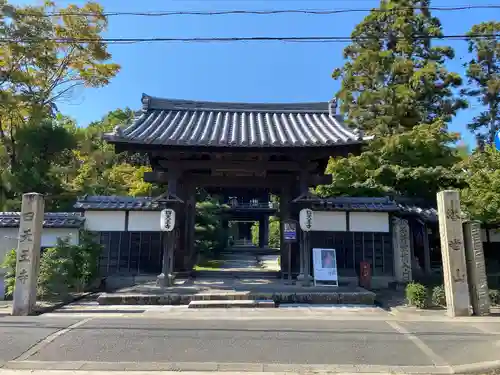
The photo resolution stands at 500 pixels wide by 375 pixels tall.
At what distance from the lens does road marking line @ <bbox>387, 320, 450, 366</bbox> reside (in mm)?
5809

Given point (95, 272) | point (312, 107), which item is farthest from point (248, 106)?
point (95, 272)

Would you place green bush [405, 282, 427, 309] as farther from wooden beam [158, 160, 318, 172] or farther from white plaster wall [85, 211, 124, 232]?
white plaster wall [85, 211, 124, 232]

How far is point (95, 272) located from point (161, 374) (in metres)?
8.35

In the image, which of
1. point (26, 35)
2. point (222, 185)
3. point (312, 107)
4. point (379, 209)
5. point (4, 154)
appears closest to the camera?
point (379, 209)

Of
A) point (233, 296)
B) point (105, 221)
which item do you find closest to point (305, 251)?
point (233, 296)

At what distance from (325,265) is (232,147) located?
4886mm

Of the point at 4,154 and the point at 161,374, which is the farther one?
the point at 4,154

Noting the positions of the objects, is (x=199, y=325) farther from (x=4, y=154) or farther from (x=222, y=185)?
(x=4, y=154)

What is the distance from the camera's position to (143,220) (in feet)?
42.4

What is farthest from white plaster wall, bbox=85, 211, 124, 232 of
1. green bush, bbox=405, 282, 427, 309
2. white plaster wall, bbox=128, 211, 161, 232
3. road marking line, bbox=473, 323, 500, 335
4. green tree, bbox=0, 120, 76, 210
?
road marking line, bbox=473, 323, 500, 335

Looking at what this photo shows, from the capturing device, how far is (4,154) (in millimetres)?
20016

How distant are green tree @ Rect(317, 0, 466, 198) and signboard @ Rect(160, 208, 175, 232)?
791 centimetres

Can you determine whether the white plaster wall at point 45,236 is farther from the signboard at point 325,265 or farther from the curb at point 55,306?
the signboard at point 325,265

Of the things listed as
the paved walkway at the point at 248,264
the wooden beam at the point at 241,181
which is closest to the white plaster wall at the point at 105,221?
the wooden beam at the point at 241,181
